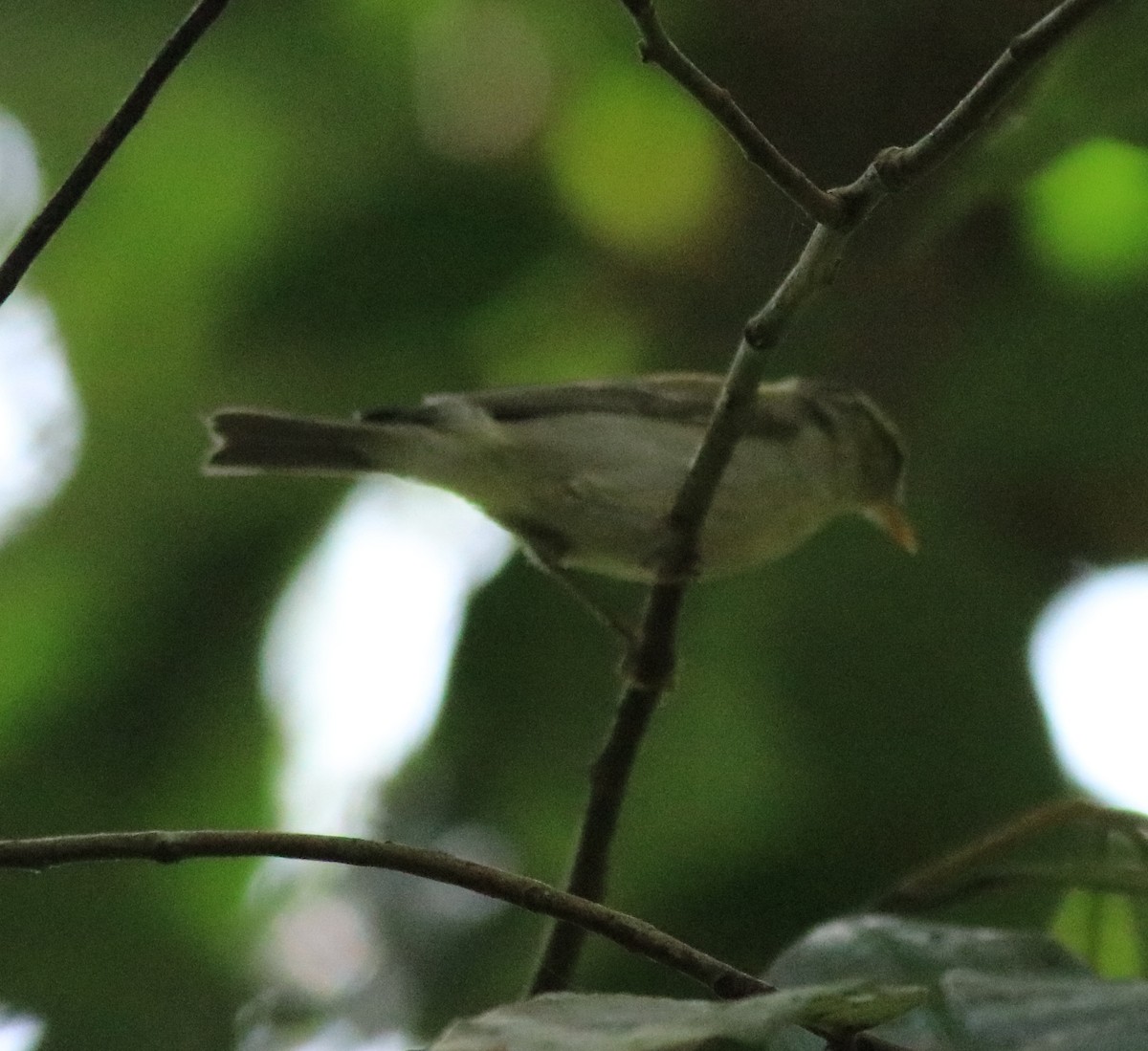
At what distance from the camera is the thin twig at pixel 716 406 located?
1.62 metres

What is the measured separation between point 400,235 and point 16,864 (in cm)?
205

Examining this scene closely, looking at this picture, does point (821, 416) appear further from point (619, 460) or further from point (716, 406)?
point (716, 406)

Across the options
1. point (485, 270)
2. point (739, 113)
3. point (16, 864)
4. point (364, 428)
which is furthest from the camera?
point (364, 428)

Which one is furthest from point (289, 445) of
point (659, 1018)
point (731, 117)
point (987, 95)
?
point (659, 1018)

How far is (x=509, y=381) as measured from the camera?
3600mm

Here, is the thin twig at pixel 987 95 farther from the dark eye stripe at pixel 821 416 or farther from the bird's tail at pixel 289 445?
the dark eye stripe at pixel 821 416

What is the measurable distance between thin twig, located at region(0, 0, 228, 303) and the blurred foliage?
4.63 ft

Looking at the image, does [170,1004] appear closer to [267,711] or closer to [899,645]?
[267,711]

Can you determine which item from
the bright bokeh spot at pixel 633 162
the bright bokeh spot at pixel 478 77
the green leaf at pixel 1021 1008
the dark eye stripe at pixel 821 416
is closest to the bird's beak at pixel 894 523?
the dark eye stripe at pixel 821 416

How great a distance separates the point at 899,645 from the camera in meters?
3.03

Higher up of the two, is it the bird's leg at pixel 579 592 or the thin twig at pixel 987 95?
the bird's leg at pixel 579 592

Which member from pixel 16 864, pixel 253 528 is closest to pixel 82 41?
pixel 253 528

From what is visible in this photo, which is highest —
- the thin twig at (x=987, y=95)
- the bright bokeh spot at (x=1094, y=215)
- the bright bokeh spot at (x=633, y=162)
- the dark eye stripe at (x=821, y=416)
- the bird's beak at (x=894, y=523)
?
the dark eye stripe at (x=821, y=416)

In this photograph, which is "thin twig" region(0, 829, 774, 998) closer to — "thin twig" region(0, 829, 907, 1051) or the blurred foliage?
"thin twig" region(0, 829, 907, 1051)
